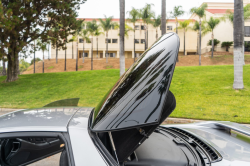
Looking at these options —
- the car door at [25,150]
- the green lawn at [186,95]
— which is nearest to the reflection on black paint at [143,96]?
the car door at [25,150]

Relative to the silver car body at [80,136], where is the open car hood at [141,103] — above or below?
above

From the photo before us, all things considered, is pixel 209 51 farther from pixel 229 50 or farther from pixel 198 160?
pixel 198 160

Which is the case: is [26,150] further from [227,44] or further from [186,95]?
[227,44]

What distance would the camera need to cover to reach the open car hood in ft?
4.23

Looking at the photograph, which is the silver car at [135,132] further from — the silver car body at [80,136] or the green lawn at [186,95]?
the green lawn at [186,95]

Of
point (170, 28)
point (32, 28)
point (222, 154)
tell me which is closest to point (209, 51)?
point (170, 28)

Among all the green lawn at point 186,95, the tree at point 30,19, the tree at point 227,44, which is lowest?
the green lawn at point 186,95

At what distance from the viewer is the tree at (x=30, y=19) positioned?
42.7 feet

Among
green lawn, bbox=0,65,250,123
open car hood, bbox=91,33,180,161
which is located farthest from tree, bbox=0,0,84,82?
open car hood, bbox=91,33,180,161

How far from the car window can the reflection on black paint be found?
991mm

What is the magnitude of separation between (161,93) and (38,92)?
40.2ft

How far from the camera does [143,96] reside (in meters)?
1.36

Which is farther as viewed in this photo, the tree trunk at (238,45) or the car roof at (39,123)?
the tree trunk at (238,45)

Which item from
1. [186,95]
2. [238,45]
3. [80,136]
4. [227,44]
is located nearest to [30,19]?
[186,95]
